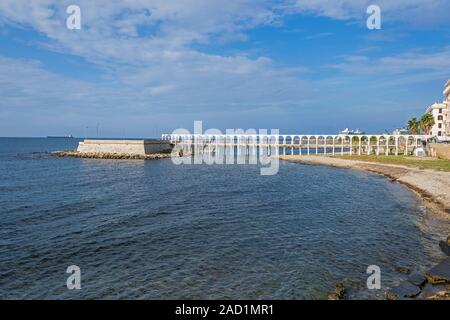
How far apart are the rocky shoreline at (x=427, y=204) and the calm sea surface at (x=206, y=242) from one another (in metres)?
0.64

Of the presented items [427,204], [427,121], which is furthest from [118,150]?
[427,121]

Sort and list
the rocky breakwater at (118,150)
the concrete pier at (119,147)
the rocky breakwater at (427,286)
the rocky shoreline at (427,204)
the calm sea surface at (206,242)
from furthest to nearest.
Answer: the concrete pier at (119,147), the rocky breakwater at (118,150), the calm sea surface at (206,242), the rocky shoreline at (427,204), the rocky breakwater at (427,286)

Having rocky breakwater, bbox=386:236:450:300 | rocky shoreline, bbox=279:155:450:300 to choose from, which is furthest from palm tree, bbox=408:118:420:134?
rocky breakwater, bbox=386:236:450:300

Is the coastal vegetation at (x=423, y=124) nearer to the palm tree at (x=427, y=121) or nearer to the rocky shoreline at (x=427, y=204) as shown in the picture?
the palm tree at (x=427, y=121)

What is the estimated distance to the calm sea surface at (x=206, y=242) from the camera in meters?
15.6

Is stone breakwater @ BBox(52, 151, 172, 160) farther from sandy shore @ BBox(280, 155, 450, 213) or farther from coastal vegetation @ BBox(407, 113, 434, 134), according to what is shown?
coastal vegetation @ BBox(407, 113, 434, 134)

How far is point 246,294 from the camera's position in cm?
1468

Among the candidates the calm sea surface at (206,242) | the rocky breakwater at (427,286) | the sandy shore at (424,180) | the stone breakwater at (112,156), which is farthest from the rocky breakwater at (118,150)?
the rocky breakwater at (427,286)

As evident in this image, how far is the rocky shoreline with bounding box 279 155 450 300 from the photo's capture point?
1443 centimetres

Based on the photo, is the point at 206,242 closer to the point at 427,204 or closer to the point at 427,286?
the point at 427,286

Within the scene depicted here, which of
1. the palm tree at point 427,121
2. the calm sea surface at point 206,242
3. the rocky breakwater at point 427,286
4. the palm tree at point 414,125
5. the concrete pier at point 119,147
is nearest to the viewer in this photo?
the rocky breakwater at point 427,286

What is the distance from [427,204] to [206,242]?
23.6 metres

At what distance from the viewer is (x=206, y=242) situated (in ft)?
71.3
